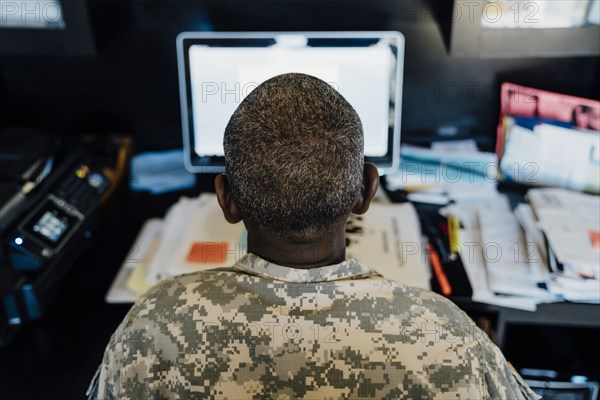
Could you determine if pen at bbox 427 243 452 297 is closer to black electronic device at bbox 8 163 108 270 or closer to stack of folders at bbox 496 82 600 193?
stack of folders at bbox 496 82 600 193

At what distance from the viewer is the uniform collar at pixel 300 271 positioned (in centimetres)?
94

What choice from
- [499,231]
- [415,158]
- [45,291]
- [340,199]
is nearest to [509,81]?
[415,158]

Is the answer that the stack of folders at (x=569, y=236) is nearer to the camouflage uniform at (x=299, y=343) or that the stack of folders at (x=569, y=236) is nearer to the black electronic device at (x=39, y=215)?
the camouflage uniform at (x=299, y=343)

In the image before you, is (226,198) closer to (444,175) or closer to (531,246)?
(531,246)

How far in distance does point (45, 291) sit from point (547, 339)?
1.31m

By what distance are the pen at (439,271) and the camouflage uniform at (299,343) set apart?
1.45ft

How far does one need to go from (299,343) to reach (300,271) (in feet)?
0.32

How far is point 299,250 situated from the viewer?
95 cm

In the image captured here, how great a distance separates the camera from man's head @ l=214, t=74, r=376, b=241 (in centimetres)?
87

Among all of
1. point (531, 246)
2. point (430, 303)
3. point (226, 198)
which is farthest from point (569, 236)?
point (226, 198)

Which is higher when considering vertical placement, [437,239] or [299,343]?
[299,343]

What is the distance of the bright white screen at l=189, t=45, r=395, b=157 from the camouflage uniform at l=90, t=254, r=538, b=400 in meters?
0.76

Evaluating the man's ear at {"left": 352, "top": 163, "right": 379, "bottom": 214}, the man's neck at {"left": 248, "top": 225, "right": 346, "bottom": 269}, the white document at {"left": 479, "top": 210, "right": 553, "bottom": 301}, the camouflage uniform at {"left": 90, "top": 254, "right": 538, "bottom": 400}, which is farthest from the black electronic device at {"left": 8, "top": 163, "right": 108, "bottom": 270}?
the white document at {"left": 479, "top": 210, "right": 553, "bottom": 301}

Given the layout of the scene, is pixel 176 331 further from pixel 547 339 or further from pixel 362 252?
pixel 547 339
